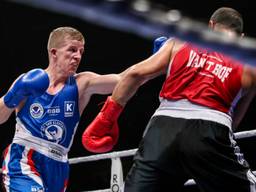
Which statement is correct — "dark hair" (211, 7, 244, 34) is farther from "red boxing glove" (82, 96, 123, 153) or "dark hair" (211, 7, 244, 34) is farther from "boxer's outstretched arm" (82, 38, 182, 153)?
"red boxing glove" (82, 96, 123, 153)

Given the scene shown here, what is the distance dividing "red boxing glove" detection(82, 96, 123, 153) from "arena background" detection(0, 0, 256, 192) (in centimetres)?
285

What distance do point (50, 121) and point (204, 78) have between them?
86 centimetres

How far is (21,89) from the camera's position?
2088 mm

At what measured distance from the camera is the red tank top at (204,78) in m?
1.68

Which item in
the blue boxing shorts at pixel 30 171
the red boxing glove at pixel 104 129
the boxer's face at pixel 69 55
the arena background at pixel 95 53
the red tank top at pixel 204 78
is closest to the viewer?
the red tank top at pixel 204 78

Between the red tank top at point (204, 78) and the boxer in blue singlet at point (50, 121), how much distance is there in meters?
0.69

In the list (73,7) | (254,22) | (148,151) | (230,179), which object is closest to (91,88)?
(148,151)

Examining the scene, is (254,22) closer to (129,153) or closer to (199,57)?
(129,153)

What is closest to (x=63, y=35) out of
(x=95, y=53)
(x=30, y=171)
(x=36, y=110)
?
(x=36, y=110)

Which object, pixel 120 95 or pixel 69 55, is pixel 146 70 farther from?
pixel 69 55

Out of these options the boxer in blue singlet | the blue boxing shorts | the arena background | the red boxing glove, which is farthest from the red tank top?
the arena background

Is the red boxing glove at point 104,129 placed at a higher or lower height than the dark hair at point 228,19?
lower

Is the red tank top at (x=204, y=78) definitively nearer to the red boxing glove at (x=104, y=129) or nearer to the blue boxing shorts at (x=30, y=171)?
the red boxing glove at (x=104, y=129)

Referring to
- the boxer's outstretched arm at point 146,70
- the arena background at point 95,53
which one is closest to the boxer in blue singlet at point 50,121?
the boxer's outstretched arm at point 146,70
